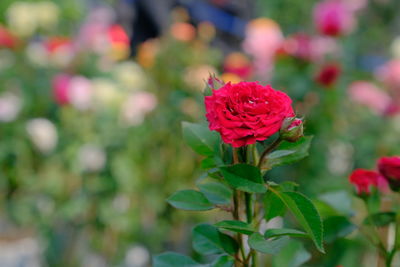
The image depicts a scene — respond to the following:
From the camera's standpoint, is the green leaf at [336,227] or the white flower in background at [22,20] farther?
the white flower in background at [22,20]

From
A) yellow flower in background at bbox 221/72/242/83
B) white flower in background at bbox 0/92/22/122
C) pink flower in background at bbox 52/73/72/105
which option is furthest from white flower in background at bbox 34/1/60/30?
yellow flower in background at bbox 221/72/242/83

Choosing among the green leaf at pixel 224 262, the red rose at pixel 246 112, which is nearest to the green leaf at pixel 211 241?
the green leaf at pixel 224 262

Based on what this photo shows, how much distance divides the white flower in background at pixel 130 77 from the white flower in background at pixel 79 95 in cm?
27

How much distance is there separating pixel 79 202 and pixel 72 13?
3.02 metres

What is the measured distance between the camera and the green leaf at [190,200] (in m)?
0.61

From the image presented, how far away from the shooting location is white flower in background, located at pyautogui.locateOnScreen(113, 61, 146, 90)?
234cm

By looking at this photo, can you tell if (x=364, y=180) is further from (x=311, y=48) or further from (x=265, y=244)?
(x=311, y=48)

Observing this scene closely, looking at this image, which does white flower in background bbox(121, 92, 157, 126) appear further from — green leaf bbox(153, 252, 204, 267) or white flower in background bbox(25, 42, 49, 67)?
green leaf bbox(153, 252, 204, 267)

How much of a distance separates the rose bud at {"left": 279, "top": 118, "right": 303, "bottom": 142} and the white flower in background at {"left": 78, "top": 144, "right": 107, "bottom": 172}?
1443 millimetres

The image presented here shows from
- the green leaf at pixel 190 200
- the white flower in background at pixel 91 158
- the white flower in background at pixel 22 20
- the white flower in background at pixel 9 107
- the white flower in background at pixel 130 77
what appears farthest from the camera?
the white flower in background at pixel 22 20

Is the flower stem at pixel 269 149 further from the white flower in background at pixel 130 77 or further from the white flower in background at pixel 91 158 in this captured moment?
the white flower in background at pixel 130 77

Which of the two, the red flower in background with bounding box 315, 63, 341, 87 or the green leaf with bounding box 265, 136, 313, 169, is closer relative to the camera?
the green leaf with bounding box 265, 136, 313, 169

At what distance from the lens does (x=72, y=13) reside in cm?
457

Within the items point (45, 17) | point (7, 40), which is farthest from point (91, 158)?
point (45, 17)
